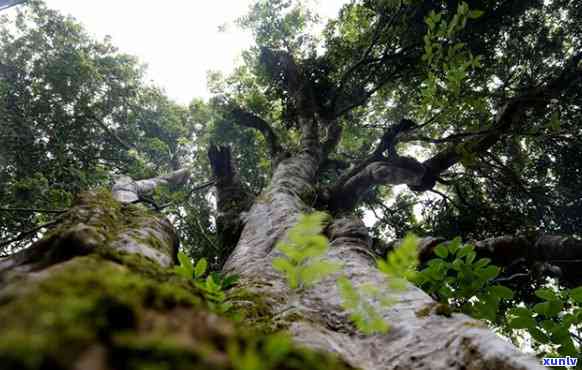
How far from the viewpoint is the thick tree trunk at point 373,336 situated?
1165 mm

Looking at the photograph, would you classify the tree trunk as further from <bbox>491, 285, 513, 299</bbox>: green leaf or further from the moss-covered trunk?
<bbox>491, 285, 513, 299</bbox>: green leaf

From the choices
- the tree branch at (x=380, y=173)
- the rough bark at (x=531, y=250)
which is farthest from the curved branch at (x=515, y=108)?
the rough bark at (x=531, y=250)

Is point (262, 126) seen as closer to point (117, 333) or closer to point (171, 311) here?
point (171, 311)

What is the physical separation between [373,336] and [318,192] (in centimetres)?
352

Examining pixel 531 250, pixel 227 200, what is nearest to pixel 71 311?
pixel 531 250

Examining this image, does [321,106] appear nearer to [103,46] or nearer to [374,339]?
[374,339]

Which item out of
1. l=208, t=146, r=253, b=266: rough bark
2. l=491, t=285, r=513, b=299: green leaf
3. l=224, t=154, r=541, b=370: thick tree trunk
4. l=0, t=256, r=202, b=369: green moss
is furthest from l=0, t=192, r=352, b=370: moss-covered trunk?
l=208, t=146, r=253, b=266: rough bark

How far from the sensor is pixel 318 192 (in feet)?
16.3

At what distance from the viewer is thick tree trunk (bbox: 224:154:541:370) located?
3.82ft

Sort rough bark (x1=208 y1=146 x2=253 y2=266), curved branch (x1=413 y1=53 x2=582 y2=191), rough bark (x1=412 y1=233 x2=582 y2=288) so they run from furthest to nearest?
curved branch (x1=413 y1=53 x2=582 y2=191) → rough bark (x1=208 y1=146 x2=253 y2=266) → rough bark (x1=412 y1=233 x2=582 y2=288)

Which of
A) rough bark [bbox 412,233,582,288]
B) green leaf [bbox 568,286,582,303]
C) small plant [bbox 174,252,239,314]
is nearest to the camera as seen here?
small plant [bbox 174,252,239,314]

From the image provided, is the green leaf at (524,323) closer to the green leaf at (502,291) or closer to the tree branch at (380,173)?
the green leaf at (502,291)

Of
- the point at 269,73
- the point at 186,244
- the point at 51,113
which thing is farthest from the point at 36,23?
the point at 186,244

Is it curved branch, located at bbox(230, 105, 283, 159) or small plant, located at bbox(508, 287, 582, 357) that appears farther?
curved branch, located at bbox(230, 105, 283, 159)
